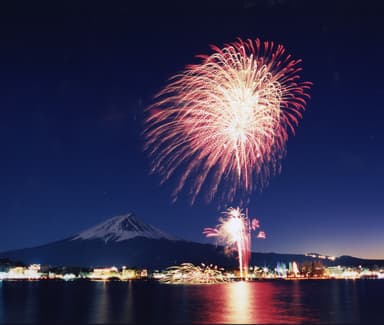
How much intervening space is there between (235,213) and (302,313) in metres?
20.1

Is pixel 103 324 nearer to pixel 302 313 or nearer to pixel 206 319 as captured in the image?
pixel 206 319

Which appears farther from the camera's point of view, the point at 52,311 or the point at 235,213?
the point at 235,213

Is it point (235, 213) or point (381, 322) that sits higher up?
point (235, 213)

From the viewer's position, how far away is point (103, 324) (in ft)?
156

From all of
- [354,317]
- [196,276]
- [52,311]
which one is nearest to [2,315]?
[52,311]


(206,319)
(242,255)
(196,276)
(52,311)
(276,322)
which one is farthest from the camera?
(196,276)

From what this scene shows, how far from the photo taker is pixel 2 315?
55.9 meters

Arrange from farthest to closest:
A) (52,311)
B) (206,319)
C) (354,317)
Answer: (52,311), (354,317), (206,319)

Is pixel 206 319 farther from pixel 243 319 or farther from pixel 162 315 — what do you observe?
pixel 162 315

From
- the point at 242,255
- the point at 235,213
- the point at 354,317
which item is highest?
the point at 235,213

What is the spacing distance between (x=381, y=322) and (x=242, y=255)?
921 inches

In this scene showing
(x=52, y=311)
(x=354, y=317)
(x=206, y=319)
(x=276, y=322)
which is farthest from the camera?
(x=52, y=311)

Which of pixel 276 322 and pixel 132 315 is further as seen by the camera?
pixel 132 315

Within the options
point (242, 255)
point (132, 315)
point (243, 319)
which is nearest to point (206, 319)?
point (243, 319)
